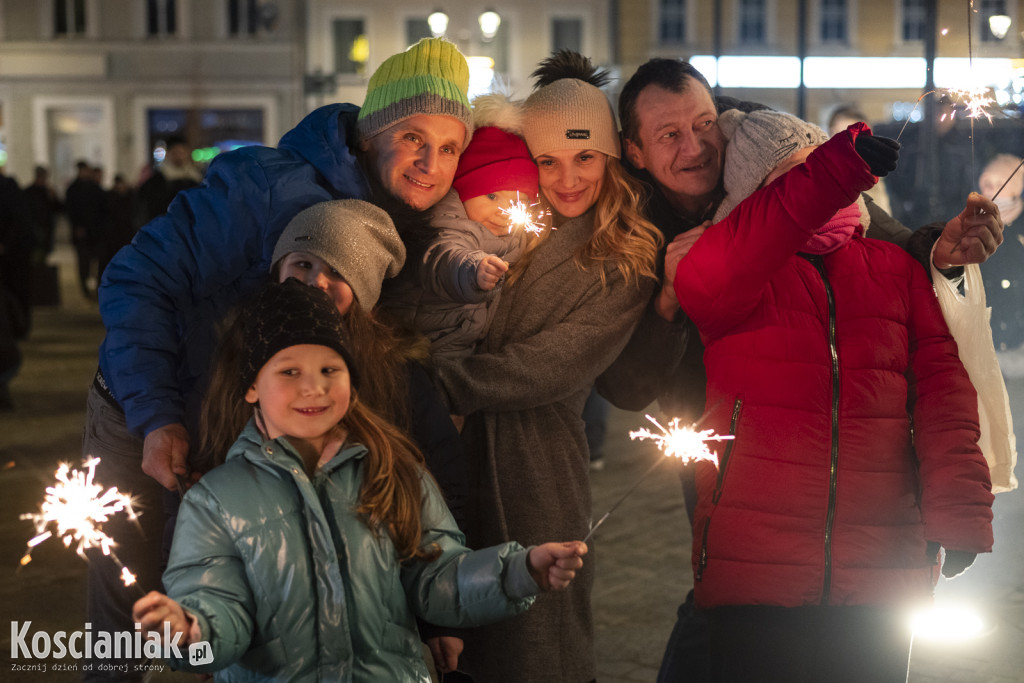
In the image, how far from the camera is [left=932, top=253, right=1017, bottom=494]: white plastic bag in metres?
2.89

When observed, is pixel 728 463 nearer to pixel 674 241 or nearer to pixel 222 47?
pixel 674 241

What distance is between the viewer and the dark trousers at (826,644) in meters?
2.78

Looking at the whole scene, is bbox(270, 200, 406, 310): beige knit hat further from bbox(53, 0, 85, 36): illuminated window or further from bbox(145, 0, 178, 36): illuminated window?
bbox(53, 0, 85, 36): illuminated window

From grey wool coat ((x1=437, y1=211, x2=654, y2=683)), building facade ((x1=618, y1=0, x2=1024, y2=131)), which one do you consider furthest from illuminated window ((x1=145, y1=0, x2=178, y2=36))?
grey wool coat ((x1=437, y1=211, x2=654, y2=683))

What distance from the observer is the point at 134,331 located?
9.50ft

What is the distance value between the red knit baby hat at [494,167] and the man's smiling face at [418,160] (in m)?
0.06

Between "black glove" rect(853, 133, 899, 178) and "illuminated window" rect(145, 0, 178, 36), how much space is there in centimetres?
3278

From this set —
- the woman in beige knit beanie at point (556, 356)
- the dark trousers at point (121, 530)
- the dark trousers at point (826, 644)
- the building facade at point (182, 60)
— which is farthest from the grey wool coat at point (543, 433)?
the building facade at point (182, 60)

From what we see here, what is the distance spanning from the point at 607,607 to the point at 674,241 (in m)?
2.43

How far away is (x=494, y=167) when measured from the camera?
10.4 feet
